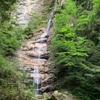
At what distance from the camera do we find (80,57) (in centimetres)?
956

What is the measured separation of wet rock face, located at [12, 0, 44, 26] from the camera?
20062mm

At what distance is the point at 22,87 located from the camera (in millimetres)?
7516

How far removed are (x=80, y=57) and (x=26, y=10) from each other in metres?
13.8

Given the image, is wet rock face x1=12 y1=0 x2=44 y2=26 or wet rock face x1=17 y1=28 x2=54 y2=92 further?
wet rock face x1=12 y1=0 x2=44 y2=26

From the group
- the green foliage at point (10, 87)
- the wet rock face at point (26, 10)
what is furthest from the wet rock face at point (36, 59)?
the wet rock face at point (26, 10)

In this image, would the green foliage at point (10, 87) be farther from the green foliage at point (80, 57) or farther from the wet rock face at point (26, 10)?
the wet rock face at point (26, 10)

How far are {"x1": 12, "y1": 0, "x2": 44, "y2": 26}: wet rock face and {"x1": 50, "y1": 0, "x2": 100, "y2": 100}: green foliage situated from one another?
8.73 m

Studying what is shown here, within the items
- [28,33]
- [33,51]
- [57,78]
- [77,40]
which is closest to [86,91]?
[57,78]

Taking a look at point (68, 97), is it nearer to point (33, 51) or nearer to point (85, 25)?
point (85, 25)

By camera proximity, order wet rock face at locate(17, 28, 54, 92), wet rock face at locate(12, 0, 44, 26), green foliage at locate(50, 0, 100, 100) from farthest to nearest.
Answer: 1. wet rock face at locate(12, 0, 44, 26)
2. wet rock face at locate(17, 28, 54, 92)
3. green foliage at locate(50, 0, 100, 100)

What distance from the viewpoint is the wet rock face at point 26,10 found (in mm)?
20062

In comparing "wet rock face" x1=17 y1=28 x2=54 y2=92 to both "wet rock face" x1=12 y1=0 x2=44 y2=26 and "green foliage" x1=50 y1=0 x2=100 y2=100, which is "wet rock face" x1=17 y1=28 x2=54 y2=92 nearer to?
"green foliage" x1=50 y1=0 x2=100 y2=100

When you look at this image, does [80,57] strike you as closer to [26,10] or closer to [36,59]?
[36,59]

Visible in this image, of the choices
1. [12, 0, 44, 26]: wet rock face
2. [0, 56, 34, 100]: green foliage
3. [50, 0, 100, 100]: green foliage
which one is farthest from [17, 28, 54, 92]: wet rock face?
[12, 0, 44, 26]: wet rock face
